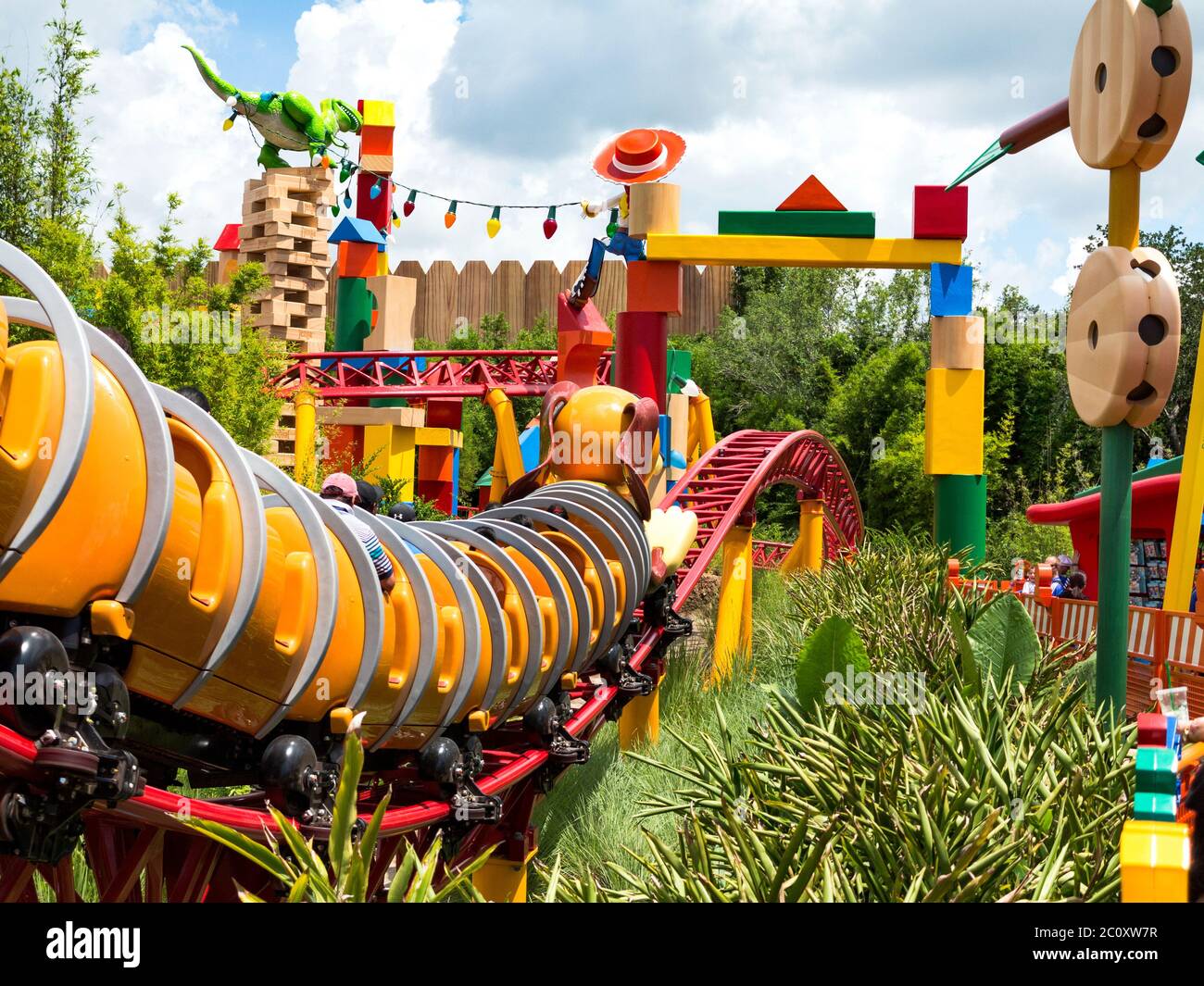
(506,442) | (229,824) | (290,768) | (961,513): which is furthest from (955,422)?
(229,824)

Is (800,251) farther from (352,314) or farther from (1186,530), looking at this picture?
(352,314)

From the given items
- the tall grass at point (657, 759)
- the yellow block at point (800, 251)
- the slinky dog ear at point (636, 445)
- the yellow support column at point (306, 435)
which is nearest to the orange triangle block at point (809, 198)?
the yellow block at point (800, 251)

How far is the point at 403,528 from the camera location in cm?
547

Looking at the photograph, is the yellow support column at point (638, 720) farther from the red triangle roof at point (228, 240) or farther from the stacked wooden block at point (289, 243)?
the red triangle roof at point (228, 240)

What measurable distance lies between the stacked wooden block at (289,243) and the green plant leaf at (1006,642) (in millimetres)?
11970

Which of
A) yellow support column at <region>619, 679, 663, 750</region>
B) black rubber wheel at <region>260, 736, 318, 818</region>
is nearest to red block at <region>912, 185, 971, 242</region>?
yellow support column at <region>619, 679, 663, 750</region>

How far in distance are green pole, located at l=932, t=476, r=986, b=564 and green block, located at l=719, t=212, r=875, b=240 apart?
278cm

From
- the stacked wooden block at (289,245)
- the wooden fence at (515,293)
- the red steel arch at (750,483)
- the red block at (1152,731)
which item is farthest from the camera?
the wooden fence at (515,293)

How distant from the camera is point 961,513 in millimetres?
13320

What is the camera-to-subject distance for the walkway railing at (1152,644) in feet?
21.1

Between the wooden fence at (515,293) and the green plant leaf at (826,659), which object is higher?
the wooden fence at (515,293)

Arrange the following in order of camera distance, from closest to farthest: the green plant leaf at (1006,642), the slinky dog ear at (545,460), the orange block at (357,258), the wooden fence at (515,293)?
1. the green plant leaf at (1006,642)
2. the slinky dog ear at (545,460)
3. the orange block at (357,258)
4. the wooden fence at (515,293)

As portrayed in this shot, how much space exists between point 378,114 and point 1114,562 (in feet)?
47.3

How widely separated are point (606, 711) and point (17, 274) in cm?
580
